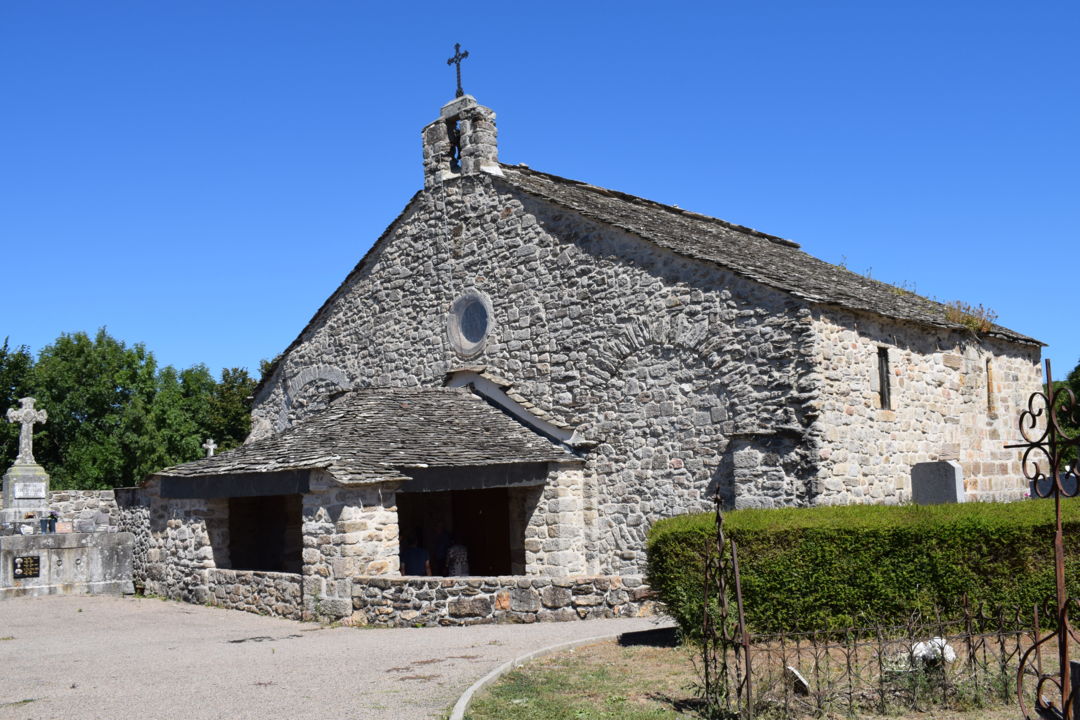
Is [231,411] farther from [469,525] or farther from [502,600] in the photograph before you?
[502,600]

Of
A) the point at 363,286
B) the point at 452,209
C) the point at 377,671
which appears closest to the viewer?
the point at 377,671

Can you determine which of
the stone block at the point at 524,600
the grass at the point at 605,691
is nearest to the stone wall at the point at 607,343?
the stone block at the point at 524,600

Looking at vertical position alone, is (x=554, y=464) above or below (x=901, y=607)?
above

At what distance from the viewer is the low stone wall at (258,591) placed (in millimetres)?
13633

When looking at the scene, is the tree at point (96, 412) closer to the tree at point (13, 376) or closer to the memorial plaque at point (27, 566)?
the tree at point (13, 376)

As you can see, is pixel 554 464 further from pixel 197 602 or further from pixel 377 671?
pixel 377 671

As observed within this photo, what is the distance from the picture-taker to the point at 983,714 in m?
6.86

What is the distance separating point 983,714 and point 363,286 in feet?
51.5

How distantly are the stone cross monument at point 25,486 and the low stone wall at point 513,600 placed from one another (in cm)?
1238

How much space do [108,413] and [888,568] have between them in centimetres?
4092


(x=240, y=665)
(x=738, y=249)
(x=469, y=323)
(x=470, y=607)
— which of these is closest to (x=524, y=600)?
(x=470, y=607)

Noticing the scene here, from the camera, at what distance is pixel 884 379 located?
14742 millimetres

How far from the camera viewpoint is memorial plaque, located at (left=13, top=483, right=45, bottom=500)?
832 inches

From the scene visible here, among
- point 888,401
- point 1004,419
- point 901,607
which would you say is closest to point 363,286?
point 888,401
